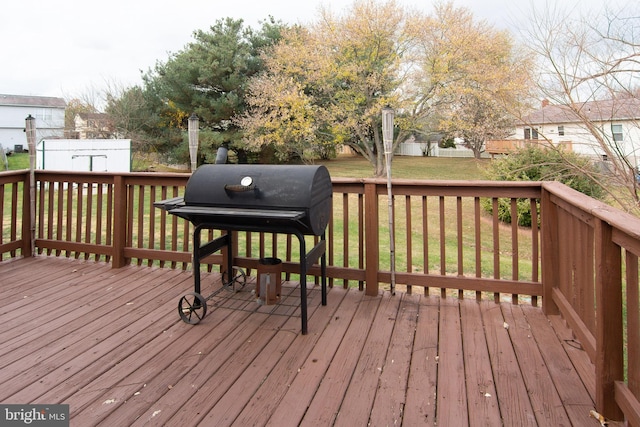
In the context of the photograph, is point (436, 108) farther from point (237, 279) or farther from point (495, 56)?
point (237, 279)

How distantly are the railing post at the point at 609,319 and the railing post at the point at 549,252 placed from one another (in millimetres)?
1014

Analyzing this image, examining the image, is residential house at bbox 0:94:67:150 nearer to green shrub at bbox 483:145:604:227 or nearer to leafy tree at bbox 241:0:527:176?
leafy tree at bbox 241:0:527:176

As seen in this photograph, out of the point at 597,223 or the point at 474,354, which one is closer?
the point at 597,223

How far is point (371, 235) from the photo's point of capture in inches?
115

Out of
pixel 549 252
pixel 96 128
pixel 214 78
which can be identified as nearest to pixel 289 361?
pixel 549 252

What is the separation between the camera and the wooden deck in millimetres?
1596

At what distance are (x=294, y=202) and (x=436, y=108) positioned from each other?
12006 millimetres

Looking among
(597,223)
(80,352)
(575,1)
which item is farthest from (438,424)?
(575,1)

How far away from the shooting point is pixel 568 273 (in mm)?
2236

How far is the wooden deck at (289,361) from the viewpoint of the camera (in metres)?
1.60

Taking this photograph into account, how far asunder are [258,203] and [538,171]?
5.79m

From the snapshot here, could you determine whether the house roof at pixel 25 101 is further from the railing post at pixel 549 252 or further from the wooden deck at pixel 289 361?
the railing post at pixel 549 252

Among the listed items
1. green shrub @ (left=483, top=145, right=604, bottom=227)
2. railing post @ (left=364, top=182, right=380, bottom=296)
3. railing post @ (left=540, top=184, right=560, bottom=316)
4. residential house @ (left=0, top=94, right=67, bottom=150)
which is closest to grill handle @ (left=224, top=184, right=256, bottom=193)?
railing post @ (left=364, top=182, right=380, bottom=296)

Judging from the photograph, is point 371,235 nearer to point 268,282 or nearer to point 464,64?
point 268,282
